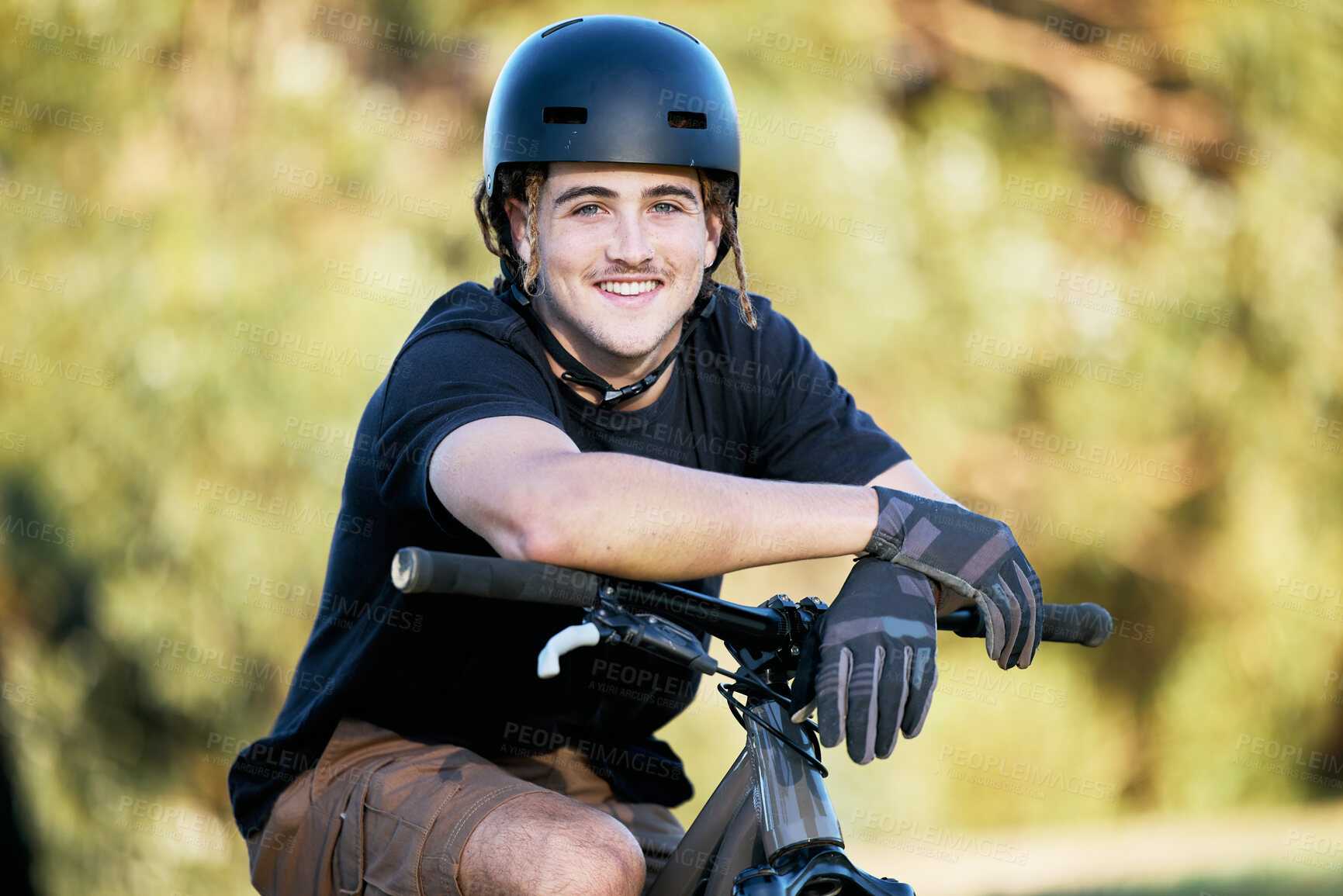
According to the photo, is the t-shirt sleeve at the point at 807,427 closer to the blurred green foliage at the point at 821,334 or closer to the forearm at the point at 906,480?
the forearm at the point at 906,480

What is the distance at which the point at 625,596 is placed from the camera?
5.74ft

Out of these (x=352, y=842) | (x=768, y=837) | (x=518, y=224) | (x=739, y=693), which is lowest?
(x=352, y=842)

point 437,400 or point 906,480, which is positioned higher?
point 906,480

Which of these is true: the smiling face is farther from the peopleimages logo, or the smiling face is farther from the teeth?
the peopleimages logo

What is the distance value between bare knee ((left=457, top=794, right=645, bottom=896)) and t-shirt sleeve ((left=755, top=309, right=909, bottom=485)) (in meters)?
1.02

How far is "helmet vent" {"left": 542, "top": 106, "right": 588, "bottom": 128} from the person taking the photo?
8.30 feet

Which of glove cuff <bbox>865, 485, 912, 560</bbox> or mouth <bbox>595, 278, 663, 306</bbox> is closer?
glove cuff <bbox>865, 485, 912, 560</bbox>

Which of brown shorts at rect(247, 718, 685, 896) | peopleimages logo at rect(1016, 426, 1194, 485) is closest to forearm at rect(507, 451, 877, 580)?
brown shorts at rect(247, 718, 685, 896)

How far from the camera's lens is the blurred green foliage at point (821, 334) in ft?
20.4

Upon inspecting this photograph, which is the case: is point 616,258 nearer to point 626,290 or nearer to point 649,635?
point 626,290

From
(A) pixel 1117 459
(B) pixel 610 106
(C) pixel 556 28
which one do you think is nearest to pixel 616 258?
(B) pixel 610 106

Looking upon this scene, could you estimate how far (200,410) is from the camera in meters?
6.17

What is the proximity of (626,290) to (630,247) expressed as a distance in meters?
0.10

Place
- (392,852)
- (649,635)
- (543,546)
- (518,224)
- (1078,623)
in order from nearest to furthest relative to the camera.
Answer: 1. (649,635)
2. (543,546)
3. (1078,623)
4. (392,852)
5. (518,224)
